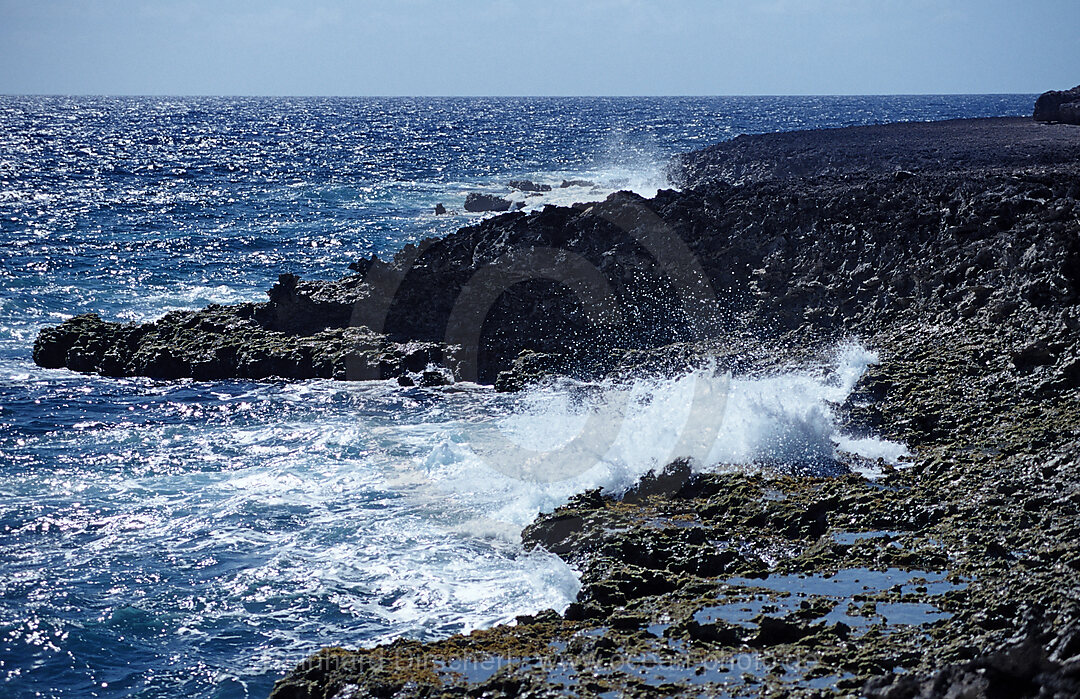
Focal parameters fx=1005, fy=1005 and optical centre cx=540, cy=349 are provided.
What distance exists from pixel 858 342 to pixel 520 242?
9763 mm

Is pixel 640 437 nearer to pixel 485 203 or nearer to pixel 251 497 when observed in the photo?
pixel 251 497

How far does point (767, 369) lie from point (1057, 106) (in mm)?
50697

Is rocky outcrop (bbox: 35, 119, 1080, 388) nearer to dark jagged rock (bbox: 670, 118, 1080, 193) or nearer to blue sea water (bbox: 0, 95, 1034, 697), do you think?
blue sea water (bbox: 0, 95, 1034, 697)

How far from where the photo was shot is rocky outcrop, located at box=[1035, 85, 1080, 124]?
189ft

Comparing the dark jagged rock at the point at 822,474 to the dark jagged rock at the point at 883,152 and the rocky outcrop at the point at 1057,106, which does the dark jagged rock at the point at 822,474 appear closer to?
the dark jagged rock at the point at 883,152

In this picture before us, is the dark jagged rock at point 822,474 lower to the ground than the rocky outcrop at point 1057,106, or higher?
lower

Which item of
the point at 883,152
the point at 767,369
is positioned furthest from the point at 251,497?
the point at 883,152

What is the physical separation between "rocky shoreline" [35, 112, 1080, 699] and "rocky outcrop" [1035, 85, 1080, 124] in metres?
25.5

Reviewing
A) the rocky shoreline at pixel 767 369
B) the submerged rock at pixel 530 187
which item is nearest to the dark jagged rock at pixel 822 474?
the rocky shoreline at pixel 767 369

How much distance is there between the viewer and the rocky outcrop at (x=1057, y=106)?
2270 inches

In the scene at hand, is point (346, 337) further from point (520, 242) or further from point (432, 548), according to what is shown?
point (432, 548)

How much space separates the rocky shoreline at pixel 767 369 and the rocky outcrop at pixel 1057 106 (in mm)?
25459

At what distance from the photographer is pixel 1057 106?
60.9 m

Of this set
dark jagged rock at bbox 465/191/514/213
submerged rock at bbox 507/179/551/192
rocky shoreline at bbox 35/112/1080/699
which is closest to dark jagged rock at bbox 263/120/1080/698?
rocky shoreline at bbox 35/112/1080/699
